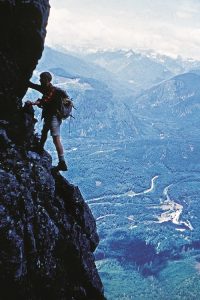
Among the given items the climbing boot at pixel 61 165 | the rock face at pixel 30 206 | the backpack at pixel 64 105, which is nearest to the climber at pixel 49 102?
the backpack at pixel 64 105

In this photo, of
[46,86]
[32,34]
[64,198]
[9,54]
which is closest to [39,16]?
[32,34]

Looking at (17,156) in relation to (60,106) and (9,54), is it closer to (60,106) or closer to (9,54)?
(60,106)

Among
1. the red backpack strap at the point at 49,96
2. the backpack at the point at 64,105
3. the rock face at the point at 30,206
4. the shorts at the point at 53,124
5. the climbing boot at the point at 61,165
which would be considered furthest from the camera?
the climbing boot at the point at 61,165

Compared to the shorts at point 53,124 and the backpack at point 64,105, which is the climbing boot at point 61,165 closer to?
the shorts at point 53,124

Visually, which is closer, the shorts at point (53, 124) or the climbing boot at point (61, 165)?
the shorts at point (53, 124)

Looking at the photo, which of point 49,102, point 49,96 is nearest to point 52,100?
point 49,102

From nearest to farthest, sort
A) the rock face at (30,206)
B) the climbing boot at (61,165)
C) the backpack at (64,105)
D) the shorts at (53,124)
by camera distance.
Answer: the rock face at (30,206), the backpack at (64,105), the shorts at (53,124), the climbing boot at (61,165)

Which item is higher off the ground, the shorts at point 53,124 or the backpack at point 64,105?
the backpack at point 64,105

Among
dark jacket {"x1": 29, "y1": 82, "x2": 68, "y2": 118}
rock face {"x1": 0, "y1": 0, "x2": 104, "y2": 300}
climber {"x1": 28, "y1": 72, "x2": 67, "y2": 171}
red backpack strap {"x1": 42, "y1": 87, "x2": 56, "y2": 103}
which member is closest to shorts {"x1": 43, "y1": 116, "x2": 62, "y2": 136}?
climber {"x1": 28, "y1": 72, "x2": 67, "y2": 171}

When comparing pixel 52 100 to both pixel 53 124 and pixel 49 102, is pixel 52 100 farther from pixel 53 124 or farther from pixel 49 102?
pixel 53 124
